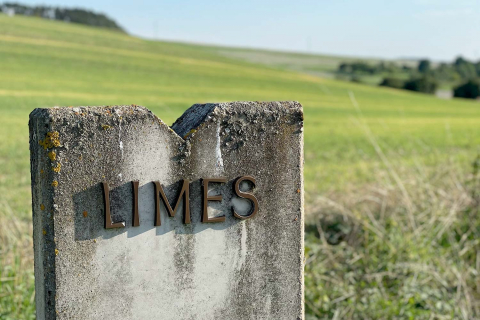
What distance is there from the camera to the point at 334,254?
14.9 feet

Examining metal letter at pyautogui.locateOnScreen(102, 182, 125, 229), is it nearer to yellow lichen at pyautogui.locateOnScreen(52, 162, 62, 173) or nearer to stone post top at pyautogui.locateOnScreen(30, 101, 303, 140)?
yellow lichen at pyautogui.locateOnScreen(52, 162, 62, 173)

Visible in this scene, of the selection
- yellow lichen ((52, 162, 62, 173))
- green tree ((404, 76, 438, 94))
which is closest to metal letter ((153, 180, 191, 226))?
yellow lichen ((52, 162, 62, 173))

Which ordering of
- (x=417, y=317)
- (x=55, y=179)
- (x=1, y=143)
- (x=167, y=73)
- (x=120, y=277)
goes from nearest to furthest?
(x=55, y=179) → (x=120, y=277) → (x=417, y=317) → (x=1, y=143) → (x=167, y=73)

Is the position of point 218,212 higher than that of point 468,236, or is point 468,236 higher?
point 218,212

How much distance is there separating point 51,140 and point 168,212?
51 centimetres

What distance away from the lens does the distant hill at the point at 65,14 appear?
6112 cm

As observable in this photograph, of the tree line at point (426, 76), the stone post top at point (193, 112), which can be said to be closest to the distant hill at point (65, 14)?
the tree line at point (426, 76)

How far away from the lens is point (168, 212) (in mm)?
2109

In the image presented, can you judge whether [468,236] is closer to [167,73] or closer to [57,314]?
[57,314]

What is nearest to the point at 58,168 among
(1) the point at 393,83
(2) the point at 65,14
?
(1) the point at 393,83

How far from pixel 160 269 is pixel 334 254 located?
266 centimetres

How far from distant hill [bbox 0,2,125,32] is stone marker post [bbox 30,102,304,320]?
5951 centimetres

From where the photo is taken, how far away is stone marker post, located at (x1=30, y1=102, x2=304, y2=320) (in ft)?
6.53

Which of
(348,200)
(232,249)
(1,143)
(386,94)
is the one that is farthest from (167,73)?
(232,249)
